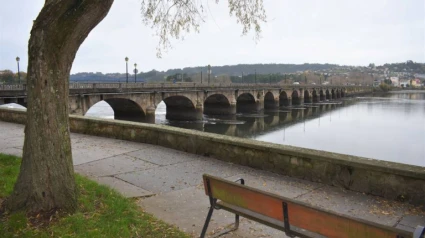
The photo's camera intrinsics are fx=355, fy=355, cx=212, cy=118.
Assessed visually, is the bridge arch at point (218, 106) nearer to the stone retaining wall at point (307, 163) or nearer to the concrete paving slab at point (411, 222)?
the stone retaining wall at point (307, 163)

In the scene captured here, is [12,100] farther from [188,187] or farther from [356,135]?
[356,135]

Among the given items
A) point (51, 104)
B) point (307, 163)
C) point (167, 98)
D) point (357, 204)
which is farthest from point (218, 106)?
point (51, 104)

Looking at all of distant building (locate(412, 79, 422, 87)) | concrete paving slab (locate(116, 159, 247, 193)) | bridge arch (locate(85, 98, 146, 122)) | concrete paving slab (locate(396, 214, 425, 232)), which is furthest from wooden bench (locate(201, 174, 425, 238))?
distant building (locate(412, 79, 422, 87))

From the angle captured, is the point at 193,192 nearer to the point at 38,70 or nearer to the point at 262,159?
the point at 262,159

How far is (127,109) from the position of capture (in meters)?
41.6

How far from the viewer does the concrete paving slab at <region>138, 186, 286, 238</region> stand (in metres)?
4.15

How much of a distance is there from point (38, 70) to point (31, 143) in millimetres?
861

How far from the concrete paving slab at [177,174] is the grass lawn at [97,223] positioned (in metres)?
1.15

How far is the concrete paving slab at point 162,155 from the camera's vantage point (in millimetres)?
7684

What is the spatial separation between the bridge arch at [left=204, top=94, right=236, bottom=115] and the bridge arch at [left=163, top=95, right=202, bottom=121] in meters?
8.32

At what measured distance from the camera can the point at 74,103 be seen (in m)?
30.3

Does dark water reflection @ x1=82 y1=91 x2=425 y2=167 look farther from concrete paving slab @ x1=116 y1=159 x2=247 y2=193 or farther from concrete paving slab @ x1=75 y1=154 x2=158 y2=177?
concrete paving slab @ x1=75 y1=154 x2=158 y2=177

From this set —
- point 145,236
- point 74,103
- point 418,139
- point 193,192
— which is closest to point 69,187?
point 145,236

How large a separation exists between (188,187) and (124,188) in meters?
1.03
